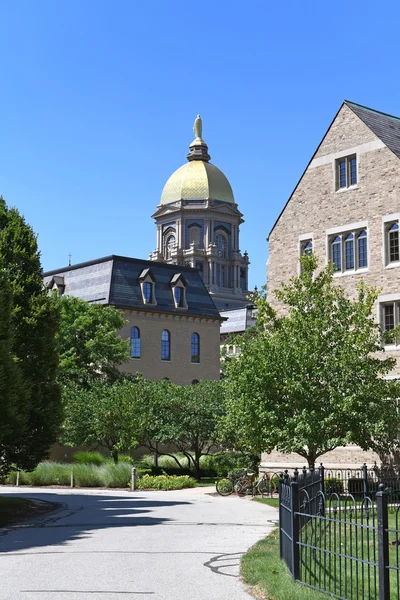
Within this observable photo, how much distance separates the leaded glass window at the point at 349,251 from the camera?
35.2 m

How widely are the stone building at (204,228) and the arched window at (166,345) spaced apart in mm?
80289

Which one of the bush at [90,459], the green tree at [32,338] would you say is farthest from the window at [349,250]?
the bush at [90,459]

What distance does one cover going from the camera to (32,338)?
89.6 feet

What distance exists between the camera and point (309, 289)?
95.8ft

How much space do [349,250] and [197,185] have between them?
Result: 118 meters

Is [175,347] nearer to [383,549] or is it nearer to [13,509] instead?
[13,509]

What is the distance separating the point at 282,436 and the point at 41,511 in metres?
7.99

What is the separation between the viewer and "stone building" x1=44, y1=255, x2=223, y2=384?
65.2 m

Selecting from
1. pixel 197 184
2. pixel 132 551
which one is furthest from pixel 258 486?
pixel 197 184

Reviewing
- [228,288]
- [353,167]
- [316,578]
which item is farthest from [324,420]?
[228,288]

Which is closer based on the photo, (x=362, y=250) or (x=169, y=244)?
(x=362, y=250)

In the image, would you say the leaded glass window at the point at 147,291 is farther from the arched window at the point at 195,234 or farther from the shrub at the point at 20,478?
the arched window at the point at 195,234

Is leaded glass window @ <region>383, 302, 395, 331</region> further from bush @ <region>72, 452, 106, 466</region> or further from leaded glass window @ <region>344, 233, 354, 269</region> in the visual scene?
bush @ <region>72, 452, 106, 466</region>

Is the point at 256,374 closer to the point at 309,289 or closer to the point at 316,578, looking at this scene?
the point at 309,289
